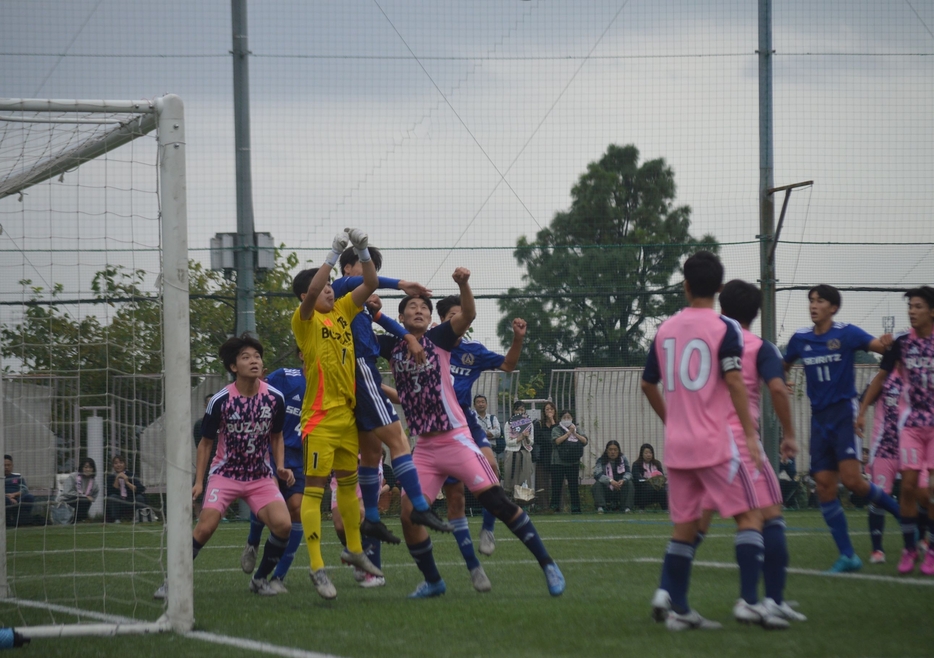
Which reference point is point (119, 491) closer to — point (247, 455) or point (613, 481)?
point (247, 455)

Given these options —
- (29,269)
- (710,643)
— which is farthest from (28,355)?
(710,643)

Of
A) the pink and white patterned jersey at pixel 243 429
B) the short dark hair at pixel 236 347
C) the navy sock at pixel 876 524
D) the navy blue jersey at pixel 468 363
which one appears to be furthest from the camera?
the navy sock at pixel 876 524

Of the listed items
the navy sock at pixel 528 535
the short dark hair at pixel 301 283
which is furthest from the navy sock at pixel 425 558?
the short dark hair at pixel 301 283

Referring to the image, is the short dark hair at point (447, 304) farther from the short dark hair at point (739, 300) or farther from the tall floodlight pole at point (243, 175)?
the tall floodlight pole at point (243, 175)

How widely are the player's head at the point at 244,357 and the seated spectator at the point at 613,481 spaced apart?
934cm

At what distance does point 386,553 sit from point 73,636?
460cm

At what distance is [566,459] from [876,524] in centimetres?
774

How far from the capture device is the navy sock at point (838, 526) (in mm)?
7605

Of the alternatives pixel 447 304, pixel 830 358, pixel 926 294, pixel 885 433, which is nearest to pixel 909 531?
pixel 830 358

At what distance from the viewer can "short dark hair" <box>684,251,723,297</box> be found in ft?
17.5

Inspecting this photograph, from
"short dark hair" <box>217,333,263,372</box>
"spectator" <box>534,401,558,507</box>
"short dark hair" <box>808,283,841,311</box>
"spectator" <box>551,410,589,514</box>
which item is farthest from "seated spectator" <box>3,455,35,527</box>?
"spectator" <box>551,410,589,514</box>

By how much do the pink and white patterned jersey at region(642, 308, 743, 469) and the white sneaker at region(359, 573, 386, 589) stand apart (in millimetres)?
2839

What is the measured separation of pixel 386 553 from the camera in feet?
32.2

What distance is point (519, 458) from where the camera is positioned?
15.9 m
